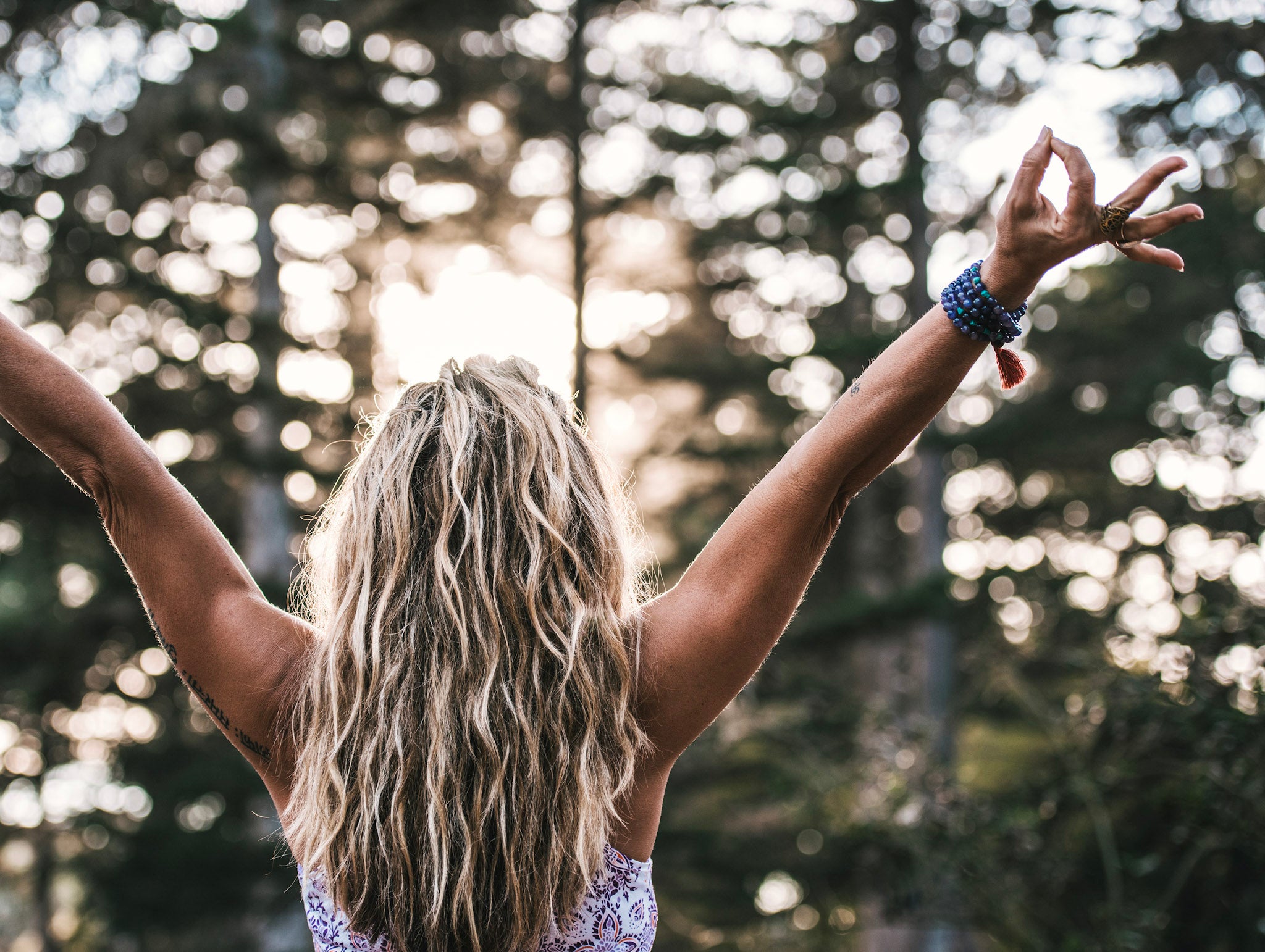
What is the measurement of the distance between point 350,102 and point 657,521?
6.27 metres

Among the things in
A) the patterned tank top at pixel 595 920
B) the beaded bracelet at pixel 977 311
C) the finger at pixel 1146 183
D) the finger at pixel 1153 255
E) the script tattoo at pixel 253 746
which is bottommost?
the patterned tank top at pixel 595 920

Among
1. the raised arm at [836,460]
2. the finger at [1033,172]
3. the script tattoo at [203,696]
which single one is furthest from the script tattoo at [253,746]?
the finger at [1033,172]

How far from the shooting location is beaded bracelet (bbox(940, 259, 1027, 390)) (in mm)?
1209

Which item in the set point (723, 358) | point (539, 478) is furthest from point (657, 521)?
point (539, 478)

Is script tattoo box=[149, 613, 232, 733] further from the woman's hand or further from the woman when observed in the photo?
the woman's hand

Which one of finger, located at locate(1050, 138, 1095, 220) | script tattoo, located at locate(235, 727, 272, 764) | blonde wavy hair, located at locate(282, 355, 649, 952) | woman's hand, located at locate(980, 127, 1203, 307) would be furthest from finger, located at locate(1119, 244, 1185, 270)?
script tattoo, located at locate(235, 727, 272, 764)

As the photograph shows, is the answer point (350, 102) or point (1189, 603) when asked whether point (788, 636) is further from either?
point (350, 102)

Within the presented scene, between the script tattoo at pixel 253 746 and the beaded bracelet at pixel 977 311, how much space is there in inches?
49.7

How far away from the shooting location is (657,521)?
473 inches

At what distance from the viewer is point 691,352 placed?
1038 centimetres

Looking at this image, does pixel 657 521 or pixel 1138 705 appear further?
pixel 657 521

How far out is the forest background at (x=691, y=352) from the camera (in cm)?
598

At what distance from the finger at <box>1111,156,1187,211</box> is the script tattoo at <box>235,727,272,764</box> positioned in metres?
1.52

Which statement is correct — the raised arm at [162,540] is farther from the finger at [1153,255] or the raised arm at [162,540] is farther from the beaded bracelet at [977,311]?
the finger at [1153,255]
